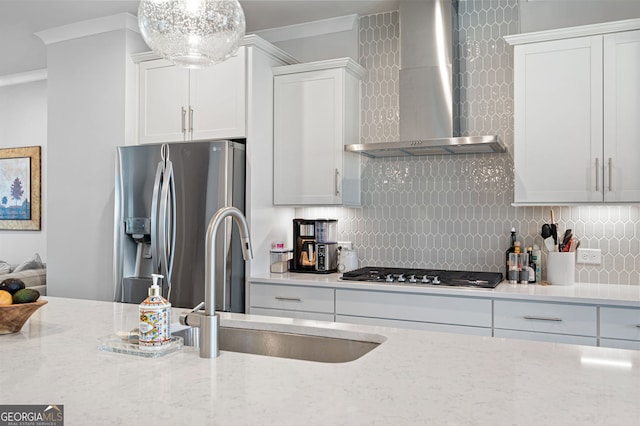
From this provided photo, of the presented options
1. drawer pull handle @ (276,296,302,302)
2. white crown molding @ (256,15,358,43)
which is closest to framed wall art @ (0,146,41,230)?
white crown molding @ (256,15,358,43)

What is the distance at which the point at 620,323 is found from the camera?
2.54 metres

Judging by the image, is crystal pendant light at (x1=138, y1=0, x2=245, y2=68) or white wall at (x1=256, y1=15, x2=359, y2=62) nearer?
crystal pendant light at (x1=138, y1=0, x2=245, y2=68)

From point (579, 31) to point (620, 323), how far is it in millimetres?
1578

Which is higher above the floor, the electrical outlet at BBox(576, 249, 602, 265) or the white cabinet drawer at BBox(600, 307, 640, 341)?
the electrical outlet at BBox(576, 249, 602, 265)

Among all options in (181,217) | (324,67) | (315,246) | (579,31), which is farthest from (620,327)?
(181,217)

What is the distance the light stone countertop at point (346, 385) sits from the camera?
3.38ft

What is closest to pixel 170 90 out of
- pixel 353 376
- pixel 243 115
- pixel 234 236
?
pixel 243 115

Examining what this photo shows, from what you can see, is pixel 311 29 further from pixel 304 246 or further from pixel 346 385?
pixel 346 385

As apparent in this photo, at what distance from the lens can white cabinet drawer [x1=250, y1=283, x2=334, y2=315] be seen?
3199 mm

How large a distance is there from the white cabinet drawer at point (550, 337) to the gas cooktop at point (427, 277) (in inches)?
10.0

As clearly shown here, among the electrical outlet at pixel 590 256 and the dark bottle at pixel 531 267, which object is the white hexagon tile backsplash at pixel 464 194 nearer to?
the electrical outlet at pixel 590 256

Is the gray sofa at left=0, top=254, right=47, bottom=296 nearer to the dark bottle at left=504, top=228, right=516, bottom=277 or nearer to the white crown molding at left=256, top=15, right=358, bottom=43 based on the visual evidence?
the white crown molding at left=256, top=15, right=358, bottom=43

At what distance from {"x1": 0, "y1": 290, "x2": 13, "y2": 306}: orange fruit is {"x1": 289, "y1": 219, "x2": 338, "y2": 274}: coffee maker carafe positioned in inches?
84.1

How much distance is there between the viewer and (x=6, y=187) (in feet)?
19.3
